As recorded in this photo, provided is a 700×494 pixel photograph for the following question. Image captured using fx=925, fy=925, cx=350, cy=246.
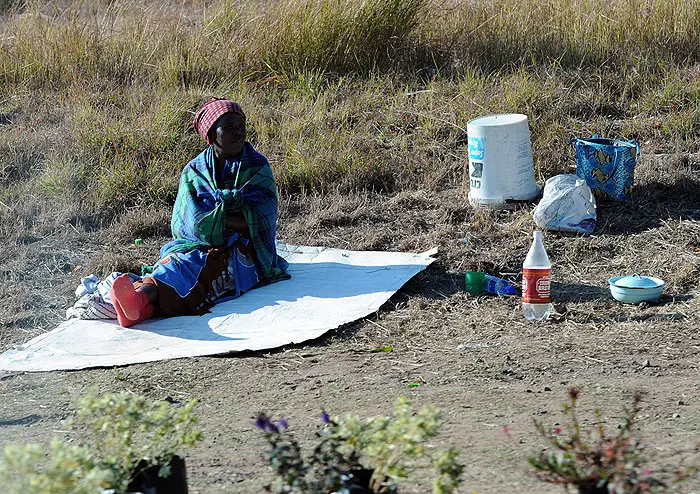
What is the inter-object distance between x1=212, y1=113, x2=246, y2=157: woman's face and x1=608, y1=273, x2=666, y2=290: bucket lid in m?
2.26

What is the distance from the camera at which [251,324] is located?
505 centimetres

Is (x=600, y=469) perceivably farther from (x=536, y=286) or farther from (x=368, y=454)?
(x=536, y=286)

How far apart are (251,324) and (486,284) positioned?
1.35m

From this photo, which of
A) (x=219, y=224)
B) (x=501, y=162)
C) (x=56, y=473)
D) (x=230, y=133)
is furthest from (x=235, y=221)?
(x=56, y=473)

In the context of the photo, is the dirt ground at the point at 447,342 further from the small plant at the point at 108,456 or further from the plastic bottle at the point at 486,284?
the small plant at the point at 108,456

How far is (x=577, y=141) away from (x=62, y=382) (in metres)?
3.85

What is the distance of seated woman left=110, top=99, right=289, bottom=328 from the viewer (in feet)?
17.2

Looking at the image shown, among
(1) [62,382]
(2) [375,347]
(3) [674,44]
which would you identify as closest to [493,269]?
(2) [375,347]

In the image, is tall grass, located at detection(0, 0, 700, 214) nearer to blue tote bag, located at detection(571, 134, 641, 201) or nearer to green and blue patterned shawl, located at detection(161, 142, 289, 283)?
blue tote bag, located at detection(571, 134, 641, 201)

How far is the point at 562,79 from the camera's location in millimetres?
8102

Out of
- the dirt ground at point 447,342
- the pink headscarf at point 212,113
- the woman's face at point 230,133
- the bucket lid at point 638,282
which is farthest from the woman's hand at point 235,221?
the bucket lid at point 638,282

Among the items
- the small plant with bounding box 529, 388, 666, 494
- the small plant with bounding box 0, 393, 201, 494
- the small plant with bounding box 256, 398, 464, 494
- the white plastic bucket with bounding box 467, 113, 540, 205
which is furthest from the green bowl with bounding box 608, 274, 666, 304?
the small plant with bounding box 0, 393, 201, 494

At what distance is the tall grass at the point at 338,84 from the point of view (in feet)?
23.8

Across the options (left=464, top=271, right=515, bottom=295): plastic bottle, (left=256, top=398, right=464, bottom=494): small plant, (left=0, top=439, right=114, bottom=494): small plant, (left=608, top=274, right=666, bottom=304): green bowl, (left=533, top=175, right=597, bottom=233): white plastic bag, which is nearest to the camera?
(left=0, top=439, right=114, bottom=494): small plant
